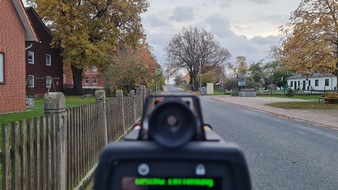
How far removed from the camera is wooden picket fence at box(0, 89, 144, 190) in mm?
2899

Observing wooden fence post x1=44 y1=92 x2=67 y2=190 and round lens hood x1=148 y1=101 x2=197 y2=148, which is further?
wooden fence post x1=44 y1=92 x2=67 y2=190

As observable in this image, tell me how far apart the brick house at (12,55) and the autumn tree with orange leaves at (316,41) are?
19621 mm

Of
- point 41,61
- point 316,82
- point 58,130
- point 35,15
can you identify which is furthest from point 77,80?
point 316,82

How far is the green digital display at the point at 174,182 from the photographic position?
1760mm

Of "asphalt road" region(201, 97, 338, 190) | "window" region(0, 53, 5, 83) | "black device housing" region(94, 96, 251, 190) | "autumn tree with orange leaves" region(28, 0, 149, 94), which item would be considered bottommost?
"asphalt road" region(201, 97, 338, 190)

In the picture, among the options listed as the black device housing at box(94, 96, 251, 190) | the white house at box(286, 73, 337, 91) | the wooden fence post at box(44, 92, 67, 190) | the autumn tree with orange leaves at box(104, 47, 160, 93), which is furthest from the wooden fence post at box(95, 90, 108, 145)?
the white house at box(286, 73, 337, 91)

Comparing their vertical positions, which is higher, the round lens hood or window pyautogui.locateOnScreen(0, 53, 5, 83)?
window pyautogui.locateOnScreen(0, 53, 5, 83)

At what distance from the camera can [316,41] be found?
86.9 ft

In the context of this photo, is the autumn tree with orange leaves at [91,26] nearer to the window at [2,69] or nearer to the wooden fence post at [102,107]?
the window at [2,69]

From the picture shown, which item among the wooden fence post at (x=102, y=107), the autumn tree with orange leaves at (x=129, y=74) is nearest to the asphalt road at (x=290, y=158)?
the wooden fence post at (x=102, y=107)

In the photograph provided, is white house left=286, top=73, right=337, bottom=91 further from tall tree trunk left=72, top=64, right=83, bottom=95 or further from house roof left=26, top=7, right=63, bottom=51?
house roof left=26, top=7, right=63, bottom=51

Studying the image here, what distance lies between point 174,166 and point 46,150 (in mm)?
2329

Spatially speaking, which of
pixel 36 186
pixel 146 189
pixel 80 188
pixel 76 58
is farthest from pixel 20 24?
pixel 76 58

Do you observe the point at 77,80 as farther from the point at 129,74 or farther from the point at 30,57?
the point at 129,74
